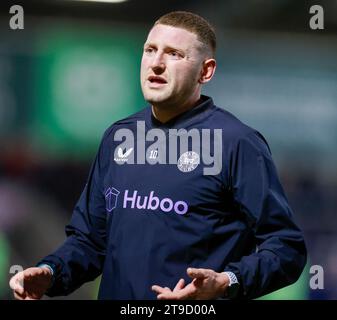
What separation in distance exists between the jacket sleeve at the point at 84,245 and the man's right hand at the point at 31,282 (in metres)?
0.06

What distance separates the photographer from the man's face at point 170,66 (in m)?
2.24

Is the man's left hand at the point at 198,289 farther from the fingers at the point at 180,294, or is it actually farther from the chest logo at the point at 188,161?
the chest logo at the point at 188,161

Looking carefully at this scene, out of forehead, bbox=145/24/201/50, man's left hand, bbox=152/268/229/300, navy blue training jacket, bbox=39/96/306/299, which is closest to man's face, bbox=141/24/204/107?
forehead, bbox=145/24/201/50

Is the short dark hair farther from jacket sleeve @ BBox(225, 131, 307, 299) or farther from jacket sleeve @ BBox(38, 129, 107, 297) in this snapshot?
jacket sleeve @ BBox(38, 129, 107, 297)

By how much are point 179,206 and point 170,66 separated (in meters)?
0.47

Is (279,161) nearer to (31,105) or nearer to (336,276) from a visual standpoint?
(336,276)

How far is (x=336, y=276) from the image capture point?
8.87 feet

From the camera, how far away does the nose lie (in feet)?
7.36

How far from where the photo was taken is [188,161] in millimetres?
2240

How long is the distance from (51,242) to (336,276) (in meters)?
1.12

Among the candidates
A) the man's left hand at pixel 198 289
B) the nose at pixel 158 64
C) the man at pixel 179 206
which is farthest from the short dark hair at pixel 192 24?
the man's left hand at pixel 198 289

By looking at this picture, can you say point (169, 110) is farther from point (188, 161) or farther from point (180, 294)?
point (180, 294)

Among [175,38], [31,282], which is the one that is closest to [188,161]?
[175,38]
